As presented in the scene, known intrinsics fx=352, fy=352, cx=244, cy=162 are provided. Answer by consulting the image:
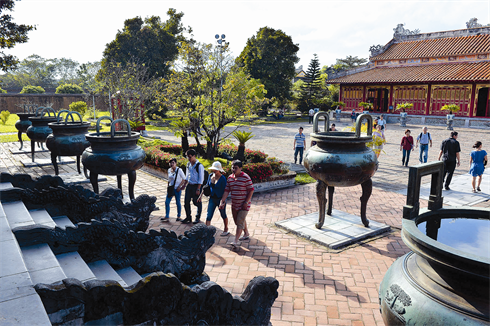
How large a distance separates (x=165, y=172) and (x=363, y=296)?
8.08m

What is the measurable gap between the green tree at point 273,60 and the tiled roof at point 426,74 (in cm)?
505

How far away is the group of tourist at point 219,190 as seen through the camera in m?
6.22

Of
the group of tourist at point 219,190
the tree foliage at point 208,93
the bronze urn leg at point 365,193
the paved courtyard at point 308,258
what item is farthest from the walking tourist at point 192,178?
the tree foliage at point 208,93

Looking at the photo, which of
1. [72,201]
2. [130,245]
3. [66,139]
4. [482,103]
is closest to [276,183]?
[66,139]

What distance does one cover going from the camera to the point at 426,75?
3105cm

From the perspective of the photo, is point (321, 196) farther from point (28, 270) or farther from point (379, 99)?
point (379, 99)

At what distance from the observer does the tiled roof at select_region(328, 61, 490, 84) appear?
2831 centimetres

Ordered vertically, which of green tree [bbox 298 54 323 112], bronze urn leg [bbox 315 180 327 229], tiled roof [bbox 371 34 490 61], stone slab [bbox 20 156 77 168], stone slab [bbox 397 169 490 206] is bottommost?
stone slab [bbox 397 169 490 206]

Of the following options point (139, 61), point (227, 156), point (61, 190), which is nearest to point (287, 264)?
point (61, 190)

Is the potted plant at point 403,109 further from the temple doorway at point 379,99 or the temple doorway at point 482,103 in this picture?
the temple doorway at point 482,103

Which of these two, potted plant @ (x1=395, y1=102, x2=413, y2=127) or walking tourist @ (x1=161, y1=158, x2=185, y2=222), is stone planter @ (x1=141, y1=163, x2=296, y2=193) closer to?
walking tourist @ (x1=161, y1=158, x2=185, y2=222)

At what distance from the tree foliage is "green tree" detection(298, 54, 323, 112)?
2864 cm

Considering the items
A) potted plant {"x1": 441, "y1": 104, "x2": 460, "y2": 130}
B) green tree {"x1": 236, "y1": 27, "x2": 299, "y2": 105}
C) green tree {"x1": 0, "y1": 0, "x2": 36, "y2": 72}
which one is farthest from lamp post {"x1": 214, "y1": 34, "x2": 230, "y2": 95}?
green tree {"x1": 236, "y1": 27, "x2": 299, "y2": 105}

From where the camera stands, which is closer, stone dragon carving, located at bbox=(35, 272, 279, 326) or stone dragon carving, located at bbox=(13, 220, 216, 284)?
stone dragon carving, located at bbox=(35, 272, 279, 326)
